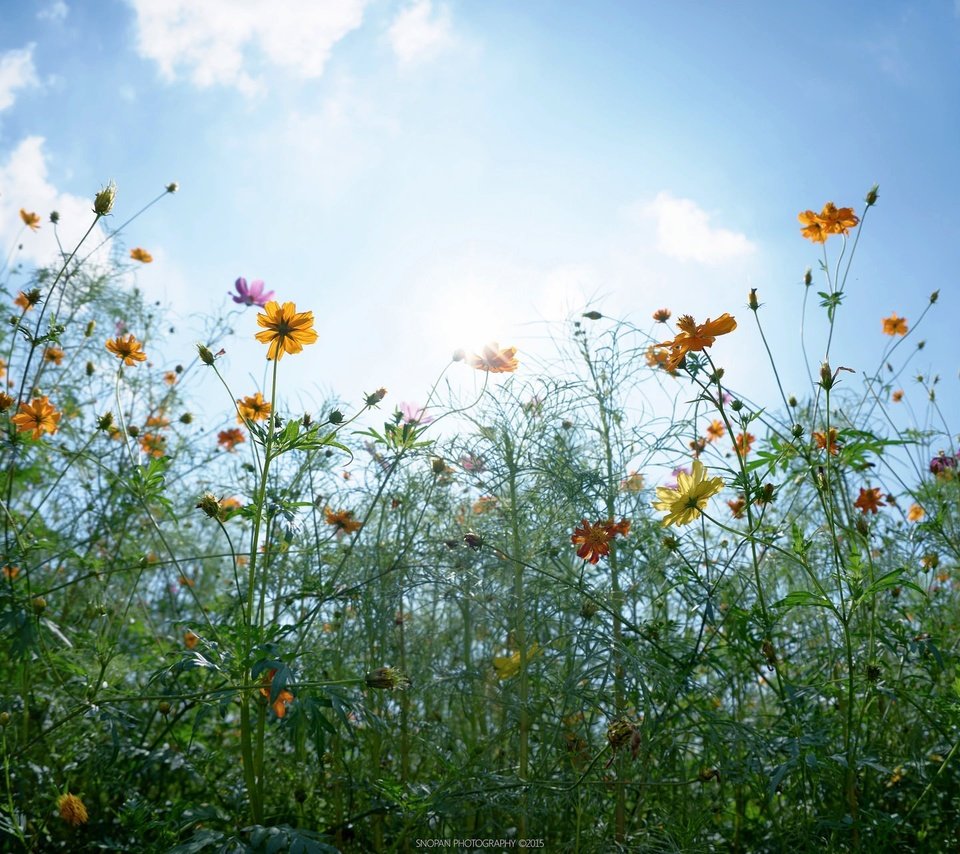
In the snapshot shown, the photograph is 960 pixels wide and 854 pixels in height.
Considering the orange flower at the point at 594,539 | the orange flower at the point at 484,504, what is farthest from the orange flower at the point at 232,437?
the orange flower at the point at 594,539

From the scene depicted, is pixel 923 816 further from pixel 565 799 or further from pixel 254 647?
pixel 254 647

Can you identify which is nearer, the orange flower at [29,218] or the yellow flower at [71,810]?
the yellow flower at [71,810]

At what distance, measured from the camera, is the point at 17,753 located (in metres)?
1.59

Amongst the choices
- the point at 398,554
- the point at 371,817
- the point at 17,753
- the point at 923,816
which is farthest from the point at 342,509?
the point at 923,816

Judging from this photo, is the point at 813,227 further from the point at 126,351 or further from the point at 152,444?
the point at 152,444

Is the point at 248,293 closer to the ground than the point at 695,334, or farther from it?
farther from it

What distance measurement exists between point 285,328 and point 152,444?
4.33 feet

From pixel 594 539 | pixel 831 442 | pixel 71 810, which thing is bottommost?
pixel 71 810

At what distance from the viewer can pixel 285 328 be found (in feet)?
5.50

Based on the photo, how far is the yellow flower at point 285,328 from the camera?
1666mm

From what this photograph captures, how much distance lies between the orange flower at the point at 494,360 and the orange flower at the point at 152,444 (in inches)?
51.6

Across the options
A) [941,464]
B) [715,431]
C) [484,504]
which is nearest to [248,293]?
[484,504]

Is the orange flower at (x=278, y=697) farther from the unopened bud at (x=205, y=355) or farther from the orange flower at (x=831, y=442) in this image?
the orange flower at (x=831, y=442)

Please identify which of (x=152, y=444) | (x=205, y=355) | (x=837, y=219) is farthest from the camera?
(x=152, y=444)
